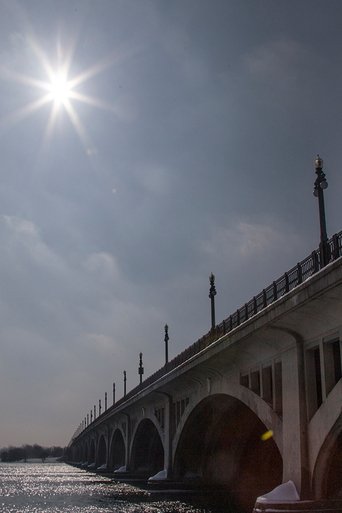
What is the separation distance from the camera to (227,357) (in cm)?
3556

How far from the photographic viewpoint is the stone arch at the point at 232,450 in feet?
153

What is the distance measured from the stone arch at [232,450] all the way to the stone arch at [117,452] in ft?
170

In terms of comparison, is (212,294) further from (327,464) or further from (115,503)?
(327,464)

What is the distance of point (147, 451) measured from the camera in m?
80.2

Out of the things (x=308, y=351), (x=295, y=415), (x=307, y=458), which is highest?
(x=308, y=351)

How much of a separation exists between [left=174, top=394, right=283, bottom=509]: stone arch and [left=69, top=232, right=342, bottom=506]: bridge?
0.27 feet

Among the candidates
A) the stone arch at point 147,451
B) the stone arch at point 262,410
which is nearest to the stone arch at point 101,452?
the stone arch at point 147,451

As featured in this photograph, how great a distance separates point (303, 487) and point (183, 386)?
993 inches

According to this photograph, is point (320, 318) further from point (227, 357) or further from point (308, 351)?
point (227, 357)

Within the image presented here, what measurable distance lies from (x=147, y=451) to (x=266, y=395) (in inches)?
2073

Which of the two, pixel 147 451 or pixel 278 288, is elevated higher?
pixel 278 288

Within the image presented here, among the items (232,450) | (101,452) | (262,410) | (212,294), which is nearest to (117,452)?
(101,452)

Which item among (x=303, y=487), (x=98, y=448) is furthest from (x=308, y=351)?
(x=98, y=448)

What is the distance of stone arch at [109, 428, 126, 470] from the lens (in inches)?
4107
